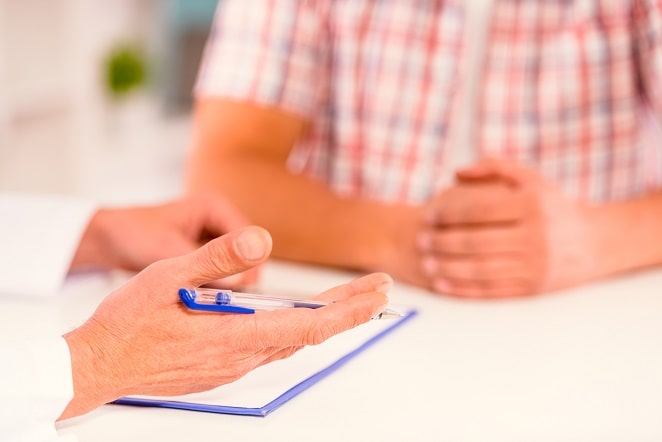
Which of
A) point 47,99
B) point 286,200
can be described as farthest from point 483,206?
point 47,99

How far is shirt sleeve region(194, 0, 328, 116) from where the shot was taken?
4.91ft

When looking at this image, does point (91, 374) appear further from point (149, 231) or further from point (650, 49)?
point (650, 49)

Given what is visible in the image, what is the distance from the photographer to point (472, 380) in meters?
0.84

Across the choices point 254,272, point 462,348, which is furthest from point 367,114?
point 462,348

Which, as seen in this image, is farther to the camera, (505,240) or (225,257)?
(505,240)

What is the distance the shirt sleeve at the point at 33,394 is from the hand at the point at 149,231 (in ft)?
1.38

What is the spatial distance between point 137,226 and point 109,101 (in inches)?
129

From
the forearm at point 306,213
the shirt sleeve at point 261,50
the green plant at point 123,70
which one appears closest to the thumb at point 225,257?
the forearm at point 306,213

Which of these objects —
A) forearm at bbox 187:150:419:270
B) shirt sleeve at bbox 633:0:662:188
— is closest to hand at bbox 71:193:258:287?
forearm at bbox 187:150:419:270

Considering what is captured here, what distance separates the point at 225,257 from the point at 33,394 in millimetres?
152

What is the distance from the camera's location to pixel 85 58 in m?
3.44

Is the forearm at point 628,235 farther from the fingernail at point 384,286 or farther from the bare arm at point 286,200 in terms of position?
the fingernail at point 384,286

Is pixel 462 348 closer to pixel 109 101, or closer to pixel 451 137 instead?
pixel 451 137

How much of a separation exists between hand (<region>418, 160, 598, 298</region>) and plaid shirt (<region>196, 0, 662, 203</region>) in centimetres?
35
